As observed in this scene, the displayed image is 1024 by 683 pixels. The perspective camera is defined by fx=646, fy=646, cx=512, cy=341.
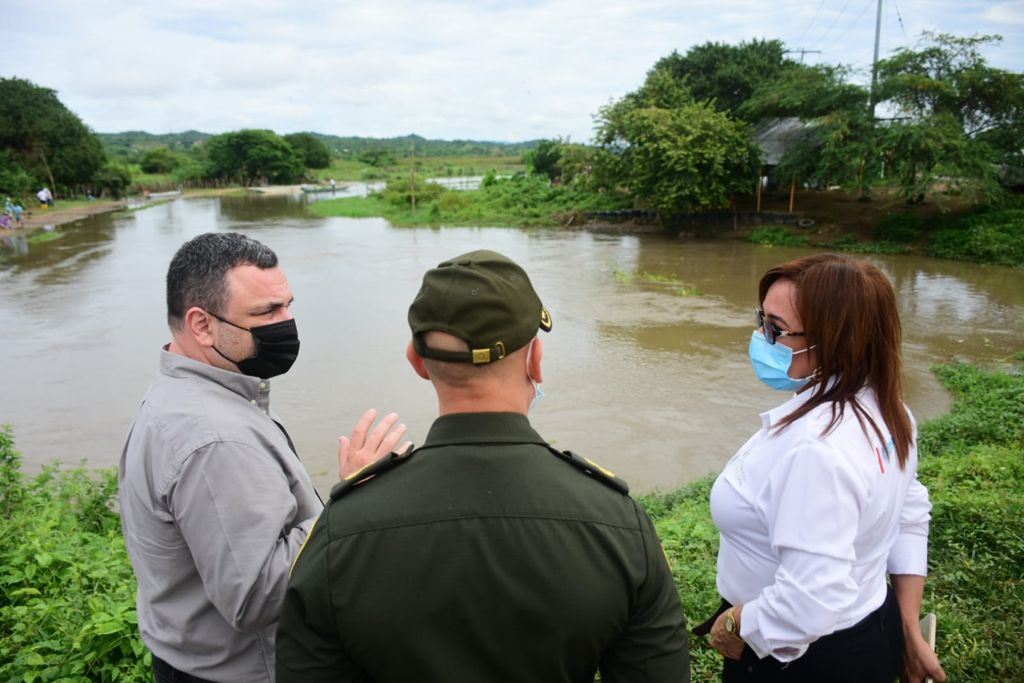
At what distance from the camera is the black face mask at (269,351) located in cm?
192

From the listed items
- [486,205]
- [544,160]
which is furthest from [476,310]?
[544,160]

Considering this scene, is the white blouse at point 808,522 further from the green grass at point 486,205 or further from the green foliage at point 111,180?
the green foliage at point 111,180

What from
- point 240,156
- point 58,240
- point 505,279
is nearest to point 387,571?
point 505,279

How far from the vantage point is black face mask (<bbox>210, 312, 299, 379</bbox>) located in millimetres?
1918

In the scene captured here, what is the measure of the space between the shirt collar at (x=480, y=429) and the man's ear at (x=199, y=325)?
1028 millimetres

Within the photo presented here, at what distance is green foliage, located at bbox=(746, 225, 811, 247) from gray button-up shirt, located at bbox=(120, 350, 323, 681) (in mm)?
19750

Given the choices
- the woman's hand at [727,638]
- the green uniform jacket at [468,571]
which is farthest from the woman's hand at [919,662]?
the green uniform jacket at [468,571]

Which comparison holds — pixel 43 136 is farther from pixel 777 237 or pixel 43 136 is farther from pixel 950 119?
pixel 950 119

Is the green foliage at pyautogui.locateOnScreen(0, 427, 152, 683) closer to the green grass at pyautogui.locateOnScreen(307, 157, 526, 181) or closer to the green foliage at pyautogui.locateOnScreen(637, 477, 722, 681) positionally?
the green foliage at pyautogui.locateOnScreen(637, 477, 722, 681)

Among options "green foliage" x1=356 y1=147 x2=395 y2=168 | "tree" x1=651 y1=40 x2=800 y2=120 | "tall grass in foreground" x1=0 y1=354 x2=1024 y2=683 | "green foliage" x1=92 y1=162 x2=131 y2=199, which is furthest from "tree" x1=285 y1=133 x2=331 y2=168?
"tall grass in foreground" x1=0 y1=354 x2=1024 y2=683

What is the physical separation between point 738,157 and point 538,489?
70.2 ft

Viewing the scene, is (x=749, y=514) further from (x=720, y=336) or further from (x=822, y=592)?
(x=720, y=336)

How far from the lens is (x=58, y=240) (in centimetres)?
2288

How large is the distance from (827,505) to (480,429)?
809mm
